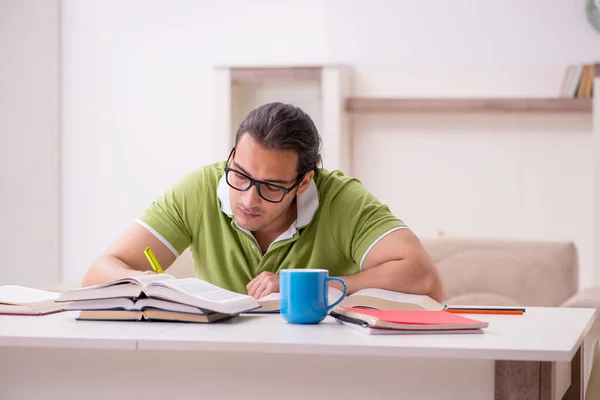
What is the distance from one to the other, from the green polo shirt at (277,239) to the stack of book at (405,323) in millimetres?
609

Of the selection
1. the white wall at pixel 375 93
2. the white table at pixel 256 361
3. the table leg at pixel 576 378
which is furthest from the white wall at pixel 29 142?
the table leg at pixel 576 378

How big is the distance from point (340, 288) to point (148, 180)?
125 inches

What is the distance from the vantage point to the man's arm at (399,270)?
74.3 inches

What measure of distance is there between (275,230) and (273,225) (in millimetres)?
22

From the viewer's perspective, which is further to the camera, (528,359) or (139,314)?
(139,314)

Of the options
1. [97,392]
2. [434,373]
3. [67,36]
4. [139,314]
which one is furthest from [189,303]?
[67,36]

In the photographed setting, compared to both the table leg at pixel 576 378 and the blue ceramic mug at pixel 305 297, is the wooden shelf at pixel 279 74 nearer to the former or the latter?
the table leg at pixel 576 378

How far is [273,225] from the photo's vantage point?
2104 millimetres

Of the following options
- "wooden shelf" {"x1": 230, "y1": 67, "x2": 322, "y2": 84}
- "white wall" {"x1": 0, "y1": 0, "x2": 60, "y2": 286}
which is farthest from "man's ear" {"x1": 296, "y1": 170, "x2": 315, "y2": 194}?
"white wall" {"x1": 0, "y1": 0, "x2": 60, "y2": 286}

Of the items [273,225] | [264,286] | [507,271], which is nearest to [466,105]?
[507,271]

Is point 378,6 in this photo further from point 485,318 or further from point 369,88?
point 485,318

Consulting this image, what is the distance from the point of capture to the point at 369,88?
4500 millimetres

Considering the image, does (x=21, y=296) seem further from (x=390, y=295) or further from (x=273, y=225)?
(x=390, y=295)

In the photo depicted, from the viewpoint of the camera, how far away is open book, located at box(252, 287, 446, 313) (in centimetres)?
164
